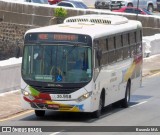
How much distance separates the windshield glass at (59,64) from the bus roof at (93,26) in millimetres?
492

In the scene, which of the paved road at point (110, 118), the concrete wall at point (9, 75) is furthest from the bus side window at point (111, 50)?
the concrete wall at point (9, 75)

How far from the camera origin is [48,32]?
22.7m

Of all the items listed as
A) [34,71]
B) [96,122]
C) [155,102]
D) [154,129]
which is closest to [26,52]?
[34,71]

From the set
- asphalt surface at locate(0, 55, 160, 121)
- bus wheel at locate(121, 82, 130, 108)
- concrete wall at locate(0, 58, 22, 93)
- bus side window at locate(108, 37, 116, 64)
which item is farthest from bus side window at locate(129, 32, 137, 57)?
concrete wall at locate(0, 58, 22, 93)

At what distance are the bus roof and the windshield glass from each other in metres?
0.49

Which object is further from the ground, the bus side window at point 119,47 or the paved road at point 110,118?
the bus side window at point 119,47

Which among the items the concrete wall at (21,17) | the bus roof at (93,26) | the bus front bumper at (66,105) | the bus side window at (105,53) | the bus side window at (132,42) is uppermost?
the bus roof at (93,26)

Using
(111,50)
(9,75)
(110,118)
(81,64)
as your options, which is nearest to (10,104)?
(9,75)

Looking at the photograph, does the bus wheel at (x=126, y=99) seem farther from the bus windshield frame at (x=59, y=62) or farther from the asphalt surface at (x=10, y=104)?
the bus windshield frame at (x=59, y=62)

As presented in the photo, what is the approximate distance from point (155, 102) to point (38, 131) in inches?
316

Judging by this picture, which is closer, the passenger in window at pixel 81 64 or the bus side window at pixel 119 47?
the passenger in window at pixel 81 64

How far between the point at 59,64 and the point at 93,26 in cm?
208

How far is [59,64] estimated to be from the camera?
22.4 meters

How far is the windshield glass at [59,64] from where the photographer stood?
877 inches
